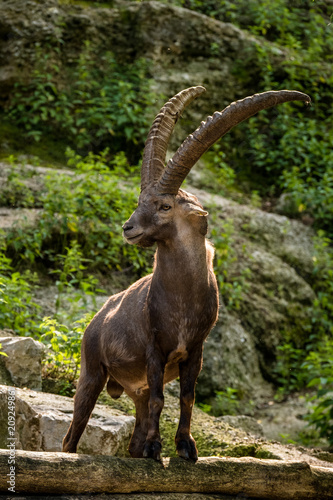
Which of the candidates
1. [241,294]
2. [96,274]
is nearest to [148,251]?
[96,274]

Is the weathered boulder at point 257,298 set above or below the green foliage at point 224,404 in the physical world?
above

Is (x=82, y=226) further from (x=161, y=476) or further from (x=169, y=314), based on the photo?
(x=161, y=476)

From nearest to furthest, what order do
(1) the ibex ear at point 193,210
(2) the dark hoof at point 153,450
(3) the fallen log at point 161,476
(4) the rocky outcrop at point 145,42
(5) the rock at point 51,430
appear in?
(3) the fallen log at point 161,476, (2) the dark hoof at point 153,450, (1) the ibex ear at point 193,210, (5) the rock at point 51,430, (4) the rocky outcrop at point 145,42

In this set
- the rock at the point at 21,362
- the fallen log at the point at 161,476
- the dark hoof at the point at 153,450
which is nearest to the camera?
the fallen log at the point at 161,476

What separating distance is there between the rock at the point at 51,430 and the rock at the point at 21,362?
2.20 ft

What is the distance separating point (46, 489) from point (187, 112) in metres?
10.8

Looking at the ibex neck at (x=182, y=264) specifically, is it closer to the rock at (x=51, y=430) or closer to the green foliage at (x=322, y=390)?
the rock at (x=51, y=430)

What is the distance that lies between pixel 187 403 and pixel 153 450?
416mm

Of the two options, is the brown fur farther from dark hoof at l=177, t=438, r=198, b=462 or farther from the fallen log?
the fallen log

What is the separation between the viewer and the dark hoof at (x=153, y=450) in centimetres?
405

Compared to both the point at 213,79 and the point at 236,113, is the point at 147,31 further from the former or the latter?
the point at 236,113

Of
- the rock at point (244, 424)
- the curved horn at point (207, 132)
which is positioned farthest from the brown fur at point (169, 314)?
the rock at point (244, 424)

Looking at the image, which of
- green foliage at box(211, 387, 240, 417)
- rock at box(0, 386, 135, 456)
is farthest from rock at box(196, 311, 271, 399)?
rock at box(0, 386, 135, 456)

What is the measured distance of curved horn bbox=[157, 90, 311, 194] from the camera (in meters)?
4.32
